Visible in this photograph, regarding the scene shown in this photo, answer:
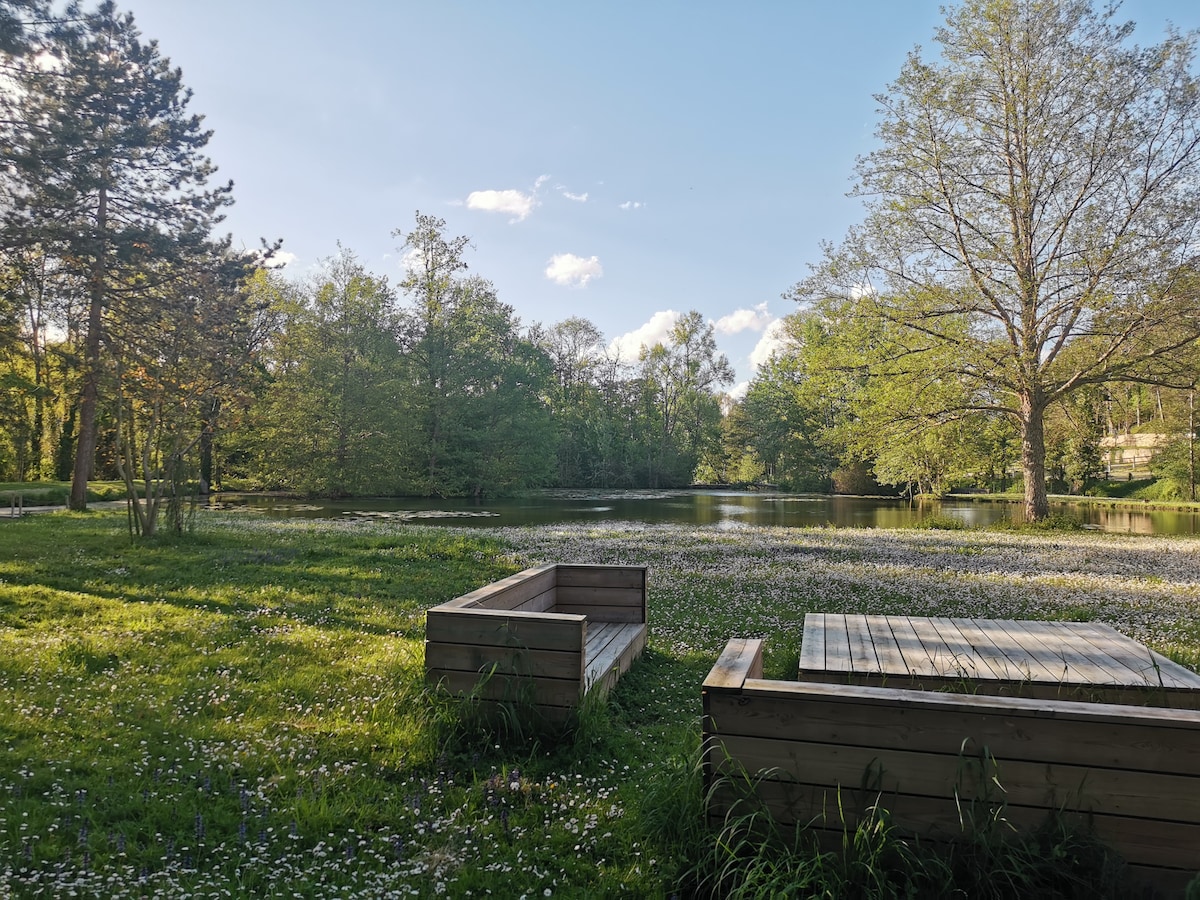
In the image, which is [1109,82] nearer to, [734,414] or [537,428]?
[537,428]

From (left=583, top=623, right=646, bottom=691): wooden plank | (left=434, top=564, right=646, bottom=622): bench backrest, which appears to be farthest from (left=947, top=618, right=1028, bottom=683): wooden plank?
(left=434, top=564, right=646, bottom=622): bench backrest

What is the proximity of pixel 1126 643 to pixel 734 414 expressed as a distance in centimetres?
7159

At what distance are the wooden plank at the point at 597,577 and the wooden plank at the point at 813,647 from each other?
1.78 m

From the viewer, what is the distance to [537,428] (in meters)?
49.5

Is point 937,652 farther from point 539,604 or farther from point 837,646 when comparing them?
point 539,604

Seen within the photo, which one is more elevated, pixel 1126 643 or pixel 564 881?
pixel 1126 643

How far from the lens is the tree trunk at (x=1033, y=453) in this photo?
68.5ft

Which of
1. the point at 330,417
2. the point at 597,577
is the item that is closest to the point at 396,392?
the point at 330,417

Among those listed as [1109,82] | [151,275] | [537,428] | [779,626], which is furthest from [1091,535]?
[537,428]

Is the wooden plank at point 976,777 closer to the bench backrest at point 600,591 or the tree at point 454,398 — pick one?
the bench backrest at point 600,591

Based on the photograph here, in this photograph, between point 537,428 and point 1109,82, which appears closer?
point 1109,82

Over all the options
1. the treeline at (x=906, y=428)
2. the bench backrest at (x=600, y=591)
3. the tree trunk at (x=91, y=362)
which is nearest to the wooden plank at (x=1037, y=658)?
the bench backrest at (x=600, y=591)

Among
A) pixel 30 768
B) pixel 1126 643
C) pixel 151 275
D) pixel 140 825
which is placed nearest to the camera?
pixel 140 825

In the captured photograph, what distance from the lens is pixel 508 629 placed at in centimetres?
443
